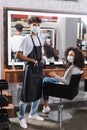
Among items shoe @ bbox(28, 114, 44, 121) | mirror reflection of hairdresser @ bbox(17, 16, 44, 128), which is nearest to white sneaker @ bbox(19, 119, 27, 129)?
mirror reflection of hairdresser @ bbox(17, 16, 44, 128)

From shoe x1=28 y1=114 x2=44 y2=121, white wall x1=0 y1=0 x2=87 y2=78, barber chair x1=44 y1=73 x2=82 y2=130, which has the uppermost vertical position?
white wall x1=0 y1=0 x2=87 y2=78

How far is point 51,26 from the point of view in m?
4.00

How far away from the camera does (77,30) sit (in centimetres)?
416

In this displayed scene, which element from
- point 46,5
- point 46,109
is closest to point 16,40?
point 46,5

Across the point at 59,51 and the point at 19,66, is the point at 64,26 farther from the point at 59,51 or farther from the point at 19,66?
the point at 19,66

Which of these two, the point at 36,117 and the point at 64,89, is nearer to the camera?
the point at 64,89

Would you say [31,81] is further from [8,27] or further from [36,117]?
[8,27]

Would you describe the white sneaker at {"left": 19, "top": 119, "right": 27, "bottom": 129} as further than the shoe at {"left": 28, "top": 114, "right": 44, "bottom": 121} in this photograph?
No

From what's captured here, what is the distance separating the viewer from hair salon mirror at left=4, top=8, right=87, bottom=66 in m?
3.80

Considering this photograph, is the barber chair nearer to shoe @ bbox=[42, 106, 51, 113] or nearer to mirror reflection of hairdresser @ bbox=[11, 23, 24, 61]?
shoe @ bbox=[42, 106, 51, 113]

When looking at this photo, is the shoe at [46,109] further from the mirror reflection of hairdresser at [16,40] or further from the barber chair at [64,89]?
the mirror reflection of hairdresser at [16,40]

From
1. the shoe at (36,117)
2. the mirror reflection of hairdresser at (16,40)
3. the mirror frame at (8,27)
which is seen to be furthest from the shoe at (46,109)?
the mirror reflection of hairdresser at (16,40)

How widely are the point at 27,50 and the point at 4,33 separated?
0.86 meters

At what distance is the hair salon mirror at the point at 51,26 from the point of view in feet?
12.5
